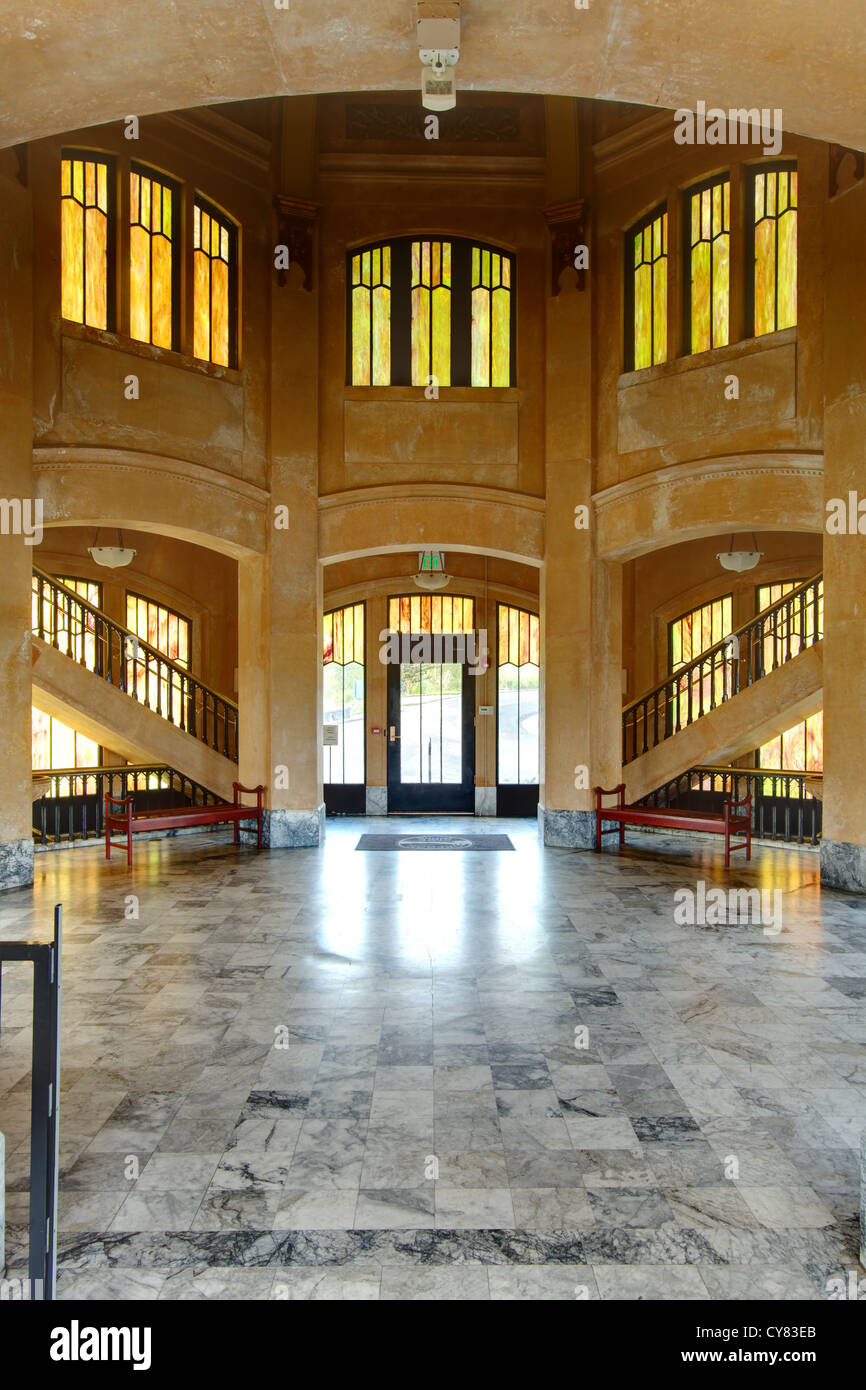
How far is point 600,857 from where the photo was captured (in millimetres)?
11992

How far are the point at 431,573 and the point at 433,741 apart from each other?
3.17 m

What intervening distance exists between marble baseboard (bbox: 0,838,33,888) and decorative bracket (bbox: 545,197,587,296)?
9605 millimetres

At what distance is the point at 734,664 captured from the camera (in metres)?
12.6

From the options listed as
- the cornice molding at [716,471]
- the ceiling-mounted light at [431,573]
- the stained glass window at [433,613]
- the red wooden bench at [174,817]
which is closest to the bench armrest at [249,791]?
the red wooden bench at [174,817]

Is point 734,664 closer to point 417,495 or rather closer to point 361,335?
point 417,495

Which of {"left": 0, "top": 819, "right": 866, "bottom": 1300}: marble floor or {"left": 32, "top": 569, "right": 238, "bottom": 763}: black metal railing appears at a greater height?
{"left": 32, "top": 569, "right": 238, "bottom": 763}: black metal railing

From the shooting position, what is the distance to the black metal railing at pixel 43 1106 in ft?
9.36

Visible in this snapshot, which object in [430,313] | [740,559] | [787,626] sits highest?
[430,313]

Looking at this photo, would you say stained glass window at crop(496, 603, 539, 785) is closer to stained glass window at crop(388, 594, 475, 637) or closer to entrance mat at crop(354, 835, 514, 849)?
stained glass window at crop(388, 594, 475, 637)

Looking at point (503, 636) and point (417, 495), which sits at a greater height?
point (417, 495)

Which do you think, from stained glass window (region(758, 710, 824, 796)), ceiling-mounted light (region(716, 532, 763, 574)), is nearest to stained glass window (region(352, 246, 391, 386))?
ceiling-mounted light (region(716, 532, 763, 574))

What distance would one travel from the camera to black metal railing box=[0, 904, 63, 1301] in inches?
112

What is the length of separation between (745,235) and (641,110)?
97.9 inches

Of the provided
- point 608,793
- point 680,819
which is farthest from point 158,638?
point 680,819
